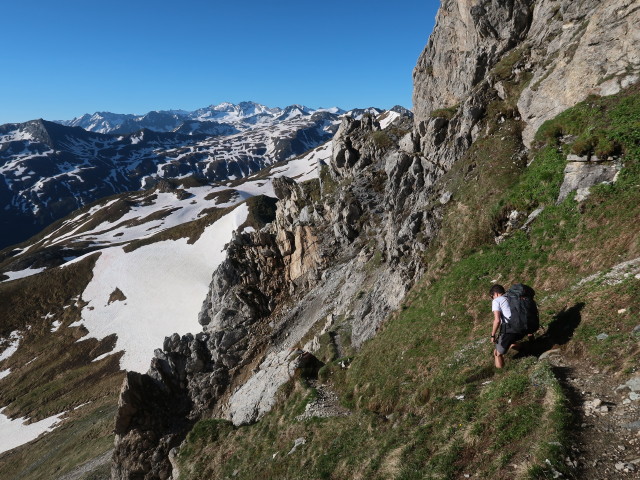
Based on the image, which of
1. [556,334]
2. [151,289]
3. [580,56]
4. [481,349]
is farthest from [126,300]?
[580,56]

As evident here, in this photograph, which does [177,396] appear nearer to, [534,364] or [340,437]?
[340,437]

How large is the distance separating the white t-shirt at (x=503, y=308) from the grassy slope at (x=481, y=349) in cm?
149

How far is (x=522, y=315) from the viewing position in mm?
11281

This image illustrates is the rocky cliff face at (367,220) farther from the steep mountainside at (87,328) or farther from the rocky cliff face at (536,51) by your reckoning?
the steep mountainside at (87,328)

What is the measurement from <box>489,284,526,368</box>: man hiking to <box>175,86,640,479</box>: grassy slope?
667 mm

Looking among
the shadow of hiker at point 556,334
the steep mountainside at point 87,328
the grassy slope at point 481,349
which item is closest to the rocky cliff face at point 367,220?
the grassy slope at point 481,349

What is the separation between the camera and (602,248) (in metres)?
14.7

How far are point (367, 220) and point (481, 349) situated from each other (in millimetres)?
31236

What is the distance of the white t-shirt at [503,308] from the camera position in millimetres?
11523

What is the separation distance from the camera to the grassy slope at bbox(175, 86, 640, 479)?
941cm

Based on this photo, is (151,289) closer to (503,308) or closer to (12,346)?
(12,346)

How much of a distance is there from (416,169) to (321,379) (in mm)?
24353

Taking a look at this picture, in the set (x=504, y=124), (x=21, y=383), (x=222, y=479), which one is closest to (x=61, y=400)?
(x=21, y=383)

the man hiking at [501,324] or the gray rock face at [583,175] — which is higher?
the gray rock face at [583,175]
